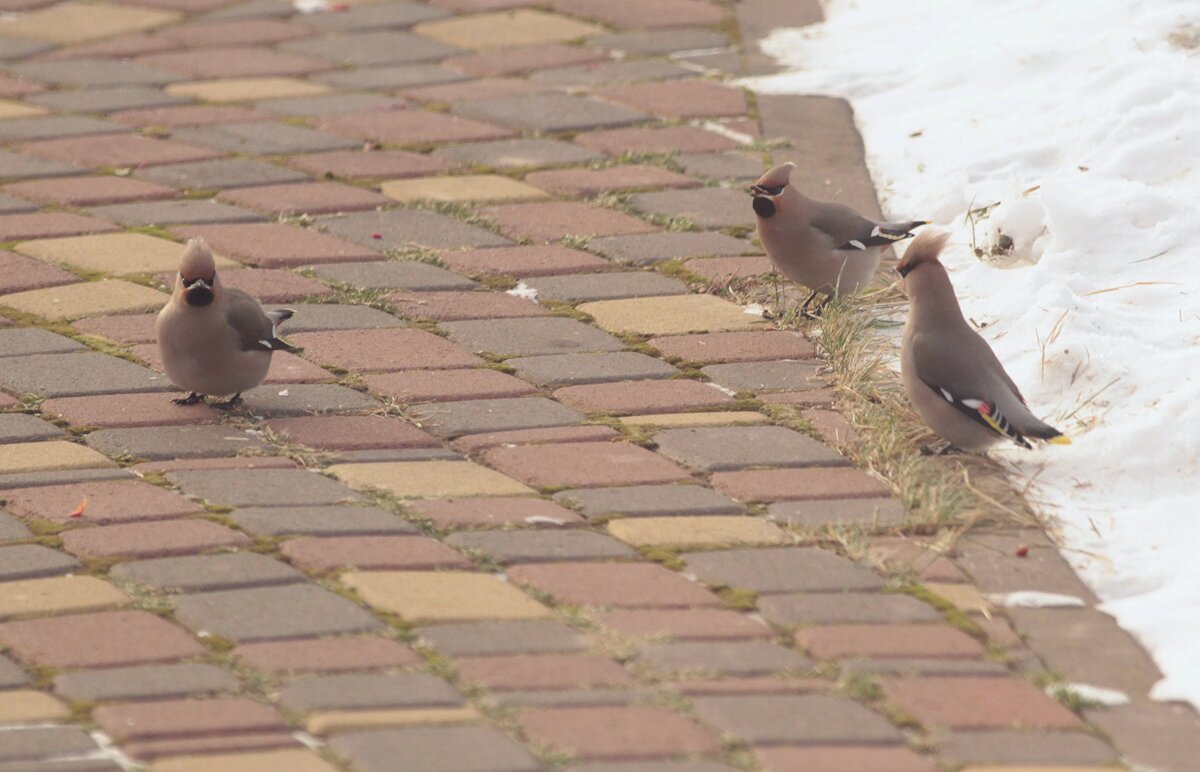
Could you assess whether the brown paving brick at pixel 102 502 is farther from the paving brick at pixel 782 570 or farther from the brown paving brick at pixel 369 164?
the brown paving brick at pixel 369 164

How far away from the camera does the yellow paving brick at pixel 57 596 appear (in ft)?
10.8

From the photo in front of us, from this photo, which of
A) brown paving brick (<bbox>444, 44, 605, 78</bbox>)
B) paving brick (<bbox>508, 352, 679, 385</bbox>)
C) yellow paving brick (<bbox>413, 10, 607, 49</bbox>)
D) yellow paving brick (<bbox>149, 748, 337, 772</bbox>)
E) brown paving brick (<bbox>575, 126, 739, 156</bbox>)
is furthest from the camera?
yellow paving brick (<bbox>413, 10, 607, 49</bbox>)

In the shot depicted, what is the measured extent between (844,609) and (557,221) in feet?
8.54

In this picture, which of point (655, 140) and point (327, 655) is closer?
point (327, 655)

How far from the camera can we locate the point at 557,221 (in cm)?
568

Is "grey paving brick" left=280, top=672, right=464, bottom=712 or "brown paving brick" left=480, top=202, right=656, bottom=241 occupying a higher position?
"brown paving brick" left=480, top=202, right=656, bottom=241

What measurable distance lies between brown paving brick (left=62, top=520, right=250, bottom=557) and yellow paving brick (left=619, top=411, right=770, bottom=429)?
113 centimetres

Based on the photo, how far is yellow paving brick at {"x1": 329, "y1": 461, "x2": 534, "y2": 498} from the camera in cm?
387

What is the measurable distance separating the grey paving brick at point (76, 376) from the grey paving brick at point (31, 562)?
956mm

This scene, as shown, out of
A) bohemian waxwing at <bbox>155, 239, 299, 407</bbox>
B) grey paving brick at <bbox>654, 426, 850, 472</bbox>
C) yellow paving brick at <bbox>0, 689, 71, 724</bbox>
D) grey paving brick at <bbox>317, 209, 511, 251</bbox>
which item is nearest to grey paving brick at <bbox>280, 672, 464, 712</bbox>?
yellow paving brick at <bbox>0, 689, 71, 724</bbox>

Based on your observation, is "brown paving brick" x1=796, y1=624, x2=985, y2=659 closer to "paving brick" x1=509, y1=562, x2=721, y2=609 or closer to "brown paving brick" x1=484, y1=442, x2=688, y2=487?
"paving brick" x1=509, y1=562, x2=721, y2=609

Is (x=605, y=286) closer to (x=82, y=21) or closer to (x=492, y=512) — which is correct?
(x=492, y=512)

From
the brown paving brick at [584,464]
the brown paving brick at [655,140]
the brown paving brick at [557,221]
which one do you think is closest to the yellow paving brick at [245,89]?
the brown paving brick at [655,140]

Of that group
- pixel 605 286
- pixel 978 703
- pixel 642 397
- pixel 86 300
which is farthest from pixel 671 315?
pixel 978 703
